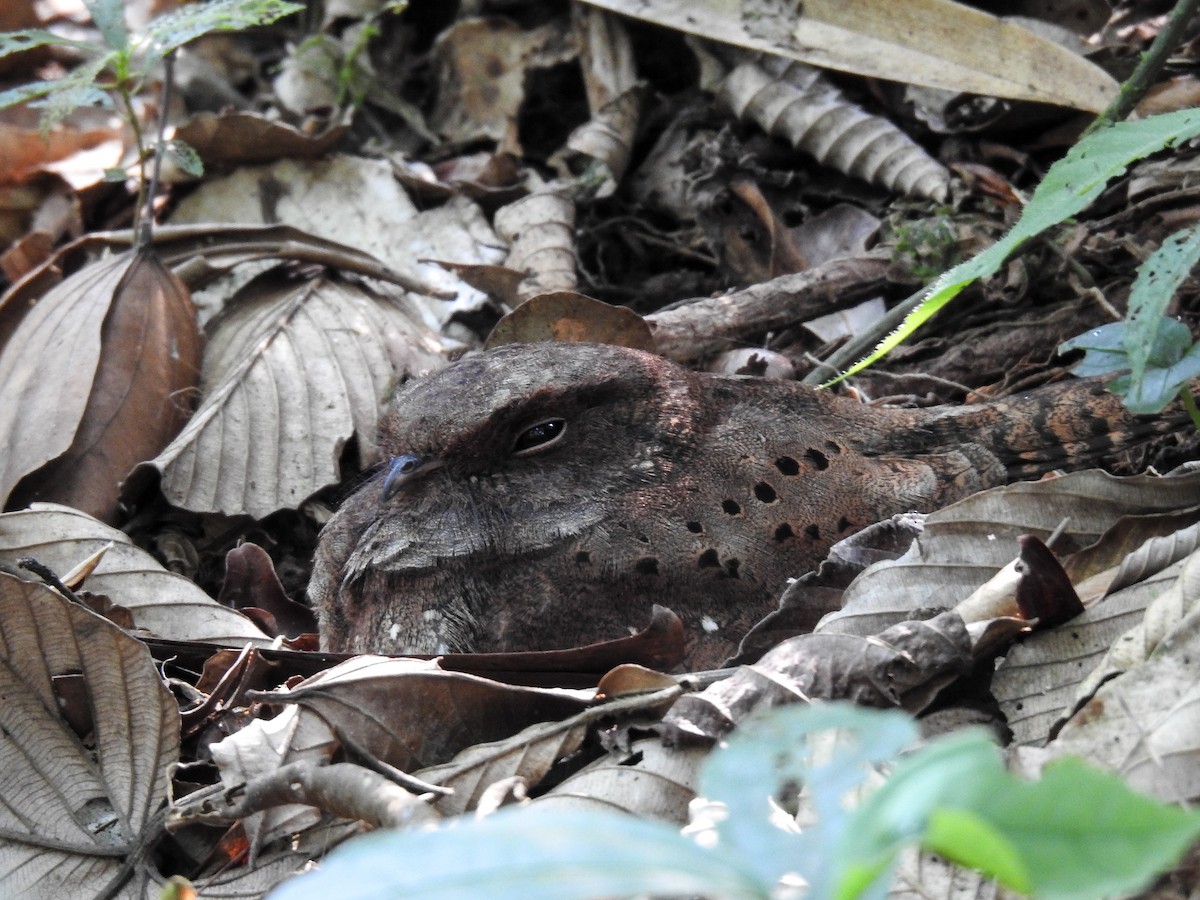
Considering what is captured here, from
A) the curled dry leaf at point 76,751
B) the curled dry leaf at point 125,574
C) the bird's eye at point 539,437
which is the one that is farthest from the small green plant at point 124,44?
the curled dry leaf at point 76,751

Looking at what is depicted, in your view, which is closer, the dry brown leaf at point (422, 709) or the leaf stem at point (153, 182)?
the dry brown leaf at point (422, 709)

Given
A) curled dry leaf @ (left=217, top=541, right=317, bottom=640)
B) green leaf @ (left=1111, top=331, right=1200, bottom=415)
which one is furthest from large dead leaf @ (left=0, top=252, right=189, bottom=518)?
green leaf @ (left=1111, top=331, right=1200, bottom=415)

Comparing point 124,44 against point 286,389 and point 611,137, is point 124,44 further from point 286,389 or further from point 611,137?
point 611,137

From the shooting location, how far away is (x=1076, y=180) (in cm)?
232

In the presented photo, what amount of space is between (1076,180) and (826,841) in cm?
176

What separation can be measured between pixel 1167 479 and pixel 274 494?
8.15 ft

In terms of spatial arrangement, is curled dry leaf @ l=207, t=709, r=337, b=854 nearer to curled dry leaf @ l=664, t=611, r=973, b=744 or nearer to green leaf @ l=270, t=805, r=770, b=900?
curled dry leaf @ l=664, t=611, r=973, b=744

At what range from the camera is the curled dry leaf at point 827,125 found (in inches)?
167

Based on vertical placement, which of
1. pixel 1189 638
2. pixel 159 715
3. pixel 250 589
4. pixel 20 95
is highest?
pixel 20 95

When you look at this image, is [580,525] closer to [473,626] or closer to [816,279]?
[473,626]

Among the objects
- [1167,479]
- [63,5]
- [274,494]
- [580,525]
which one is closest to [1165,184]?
[1167,479]

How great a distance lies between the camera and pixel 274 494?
365cm

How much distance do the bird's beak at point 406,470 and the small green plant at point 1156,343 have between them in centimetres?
154

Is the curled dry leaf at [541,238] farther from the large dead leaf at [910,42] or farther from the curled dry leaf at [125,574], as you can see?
the curled dry leaf at [125,574]
